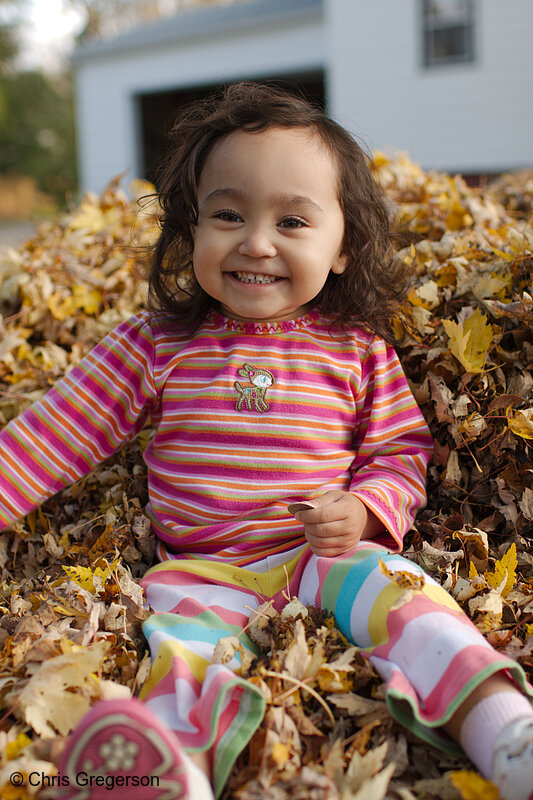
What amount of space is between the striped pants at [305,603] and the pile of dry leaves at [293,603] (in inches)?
2.3

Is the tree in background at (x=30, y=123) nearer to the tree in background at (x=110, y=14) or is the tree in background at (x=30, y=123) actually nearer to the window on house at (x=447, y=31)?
the tree in background at (x=110, y=14)

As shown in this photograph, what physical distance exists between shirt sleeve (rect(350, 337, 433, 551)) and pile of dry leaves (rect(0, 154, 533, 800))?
135 mm

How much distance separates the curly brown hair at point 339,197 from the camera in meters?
2.19

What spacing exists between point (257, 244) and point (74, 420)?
822 millimetres

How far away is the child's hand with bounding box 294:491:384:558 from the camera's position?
1.88 meters

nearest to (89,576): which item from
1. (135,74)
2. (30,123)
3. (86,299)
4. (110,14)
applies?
(86,299)

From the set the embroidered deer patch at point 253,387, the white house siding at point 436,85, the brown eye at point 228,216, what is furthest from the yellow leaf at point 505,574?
the white house siding at point 436,85

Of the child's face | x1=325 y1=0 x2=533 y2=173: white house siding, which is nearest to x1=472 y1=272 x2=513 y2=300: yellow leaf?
the child's face

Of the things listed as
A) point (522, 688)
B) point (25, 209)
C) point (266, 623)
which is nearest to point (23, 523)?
point (266, 623)

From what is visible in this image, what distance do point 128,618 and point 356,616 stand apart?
1.97 ft

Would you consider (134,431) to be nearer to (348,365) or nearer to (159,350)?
(159,350)

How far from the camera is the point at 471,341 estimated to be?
95.5 inches

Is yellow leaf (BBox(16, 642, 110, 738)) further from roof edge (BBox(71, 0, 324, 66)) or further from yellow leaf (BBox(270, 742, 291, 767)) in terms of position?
roof edge (BBox(71, 0, 324, 66))

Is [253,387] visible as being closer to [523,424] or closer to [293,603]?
[293,603]
